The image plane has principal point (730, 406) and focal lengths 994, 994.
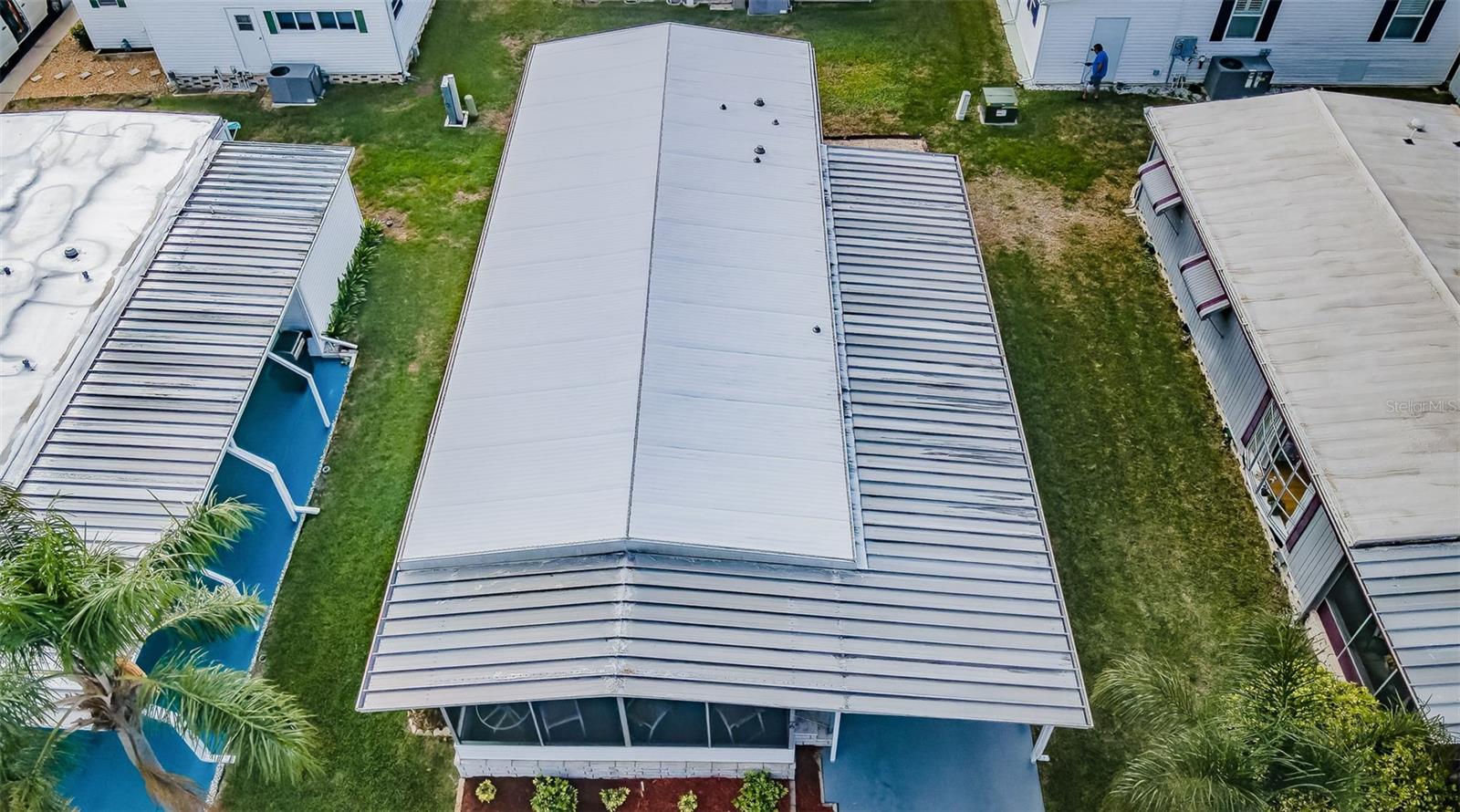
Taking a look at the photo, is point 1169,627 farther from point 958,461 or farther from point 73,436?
point 73,436

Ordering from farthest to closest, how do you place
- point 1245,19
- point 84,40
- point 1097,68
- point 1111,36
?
point 84,40 < point 1111,36 < point 1097,68 < point 1245,19

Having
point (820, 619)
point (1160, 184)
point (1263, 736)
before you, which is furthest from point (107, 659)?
point (1160, 184)

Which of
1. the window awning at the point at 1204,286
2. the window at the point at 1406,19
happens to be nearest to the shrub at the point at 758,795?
the window awning at the point at 1204,286

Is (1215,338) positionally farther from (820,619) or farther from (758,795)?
(758,795)

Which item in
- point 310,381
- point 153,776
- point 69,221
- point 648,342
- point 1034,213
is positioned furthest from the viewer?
point 1034,213

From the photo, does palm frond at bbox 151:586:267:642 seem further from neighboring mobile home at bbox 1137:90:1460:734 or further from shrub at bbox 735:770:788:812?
neighboring mobile home at bbox 1137:90:1460:734

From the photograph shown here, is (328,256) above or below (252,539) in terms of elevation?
above

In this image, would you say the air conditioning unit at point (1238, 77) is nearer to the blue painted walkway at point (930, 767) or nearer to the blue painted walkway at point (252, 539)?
the blue painted walkway at point (930, 767)
